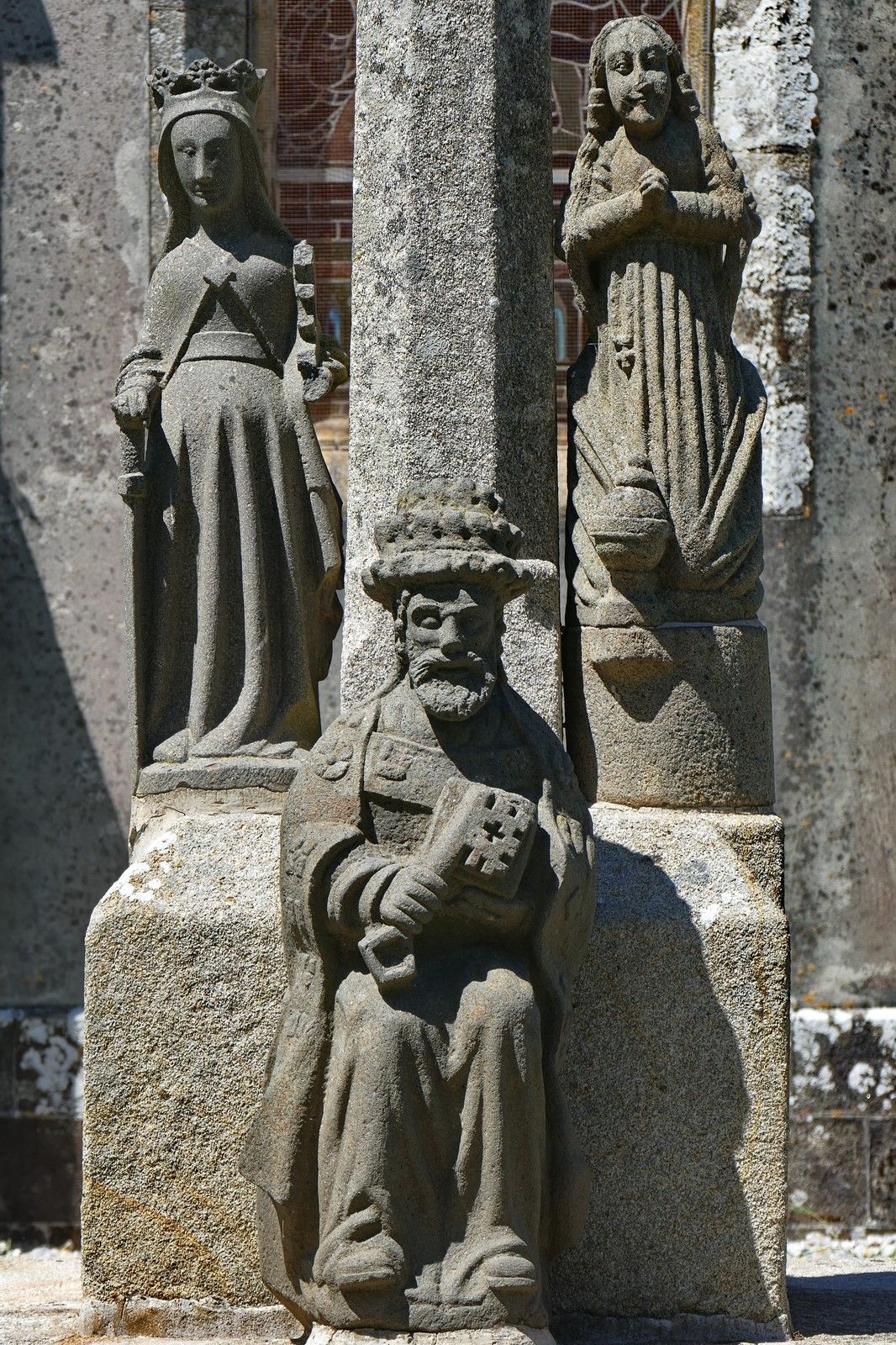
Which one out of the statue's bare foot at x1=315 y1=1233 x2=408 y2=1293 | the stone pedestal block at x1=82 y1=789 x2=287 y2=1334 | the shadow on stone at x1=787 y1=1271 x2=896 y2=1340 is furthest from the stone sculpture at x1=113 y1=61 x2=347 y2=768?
the shadow on stone at x1=787 y1=1271 x2=896 y2=1340

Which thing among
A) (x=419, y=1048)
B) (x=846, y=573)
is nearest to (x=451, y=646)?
(x=419, y=1048)

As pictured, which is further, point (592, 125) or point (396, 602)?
point (592, 125)

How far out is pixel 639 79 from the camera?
17.3 ft

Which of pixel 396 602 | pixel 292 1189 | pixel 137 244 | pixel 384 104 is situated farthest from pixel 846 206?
pixel 292 1189

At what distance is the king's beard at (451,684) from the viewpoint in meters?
4.41

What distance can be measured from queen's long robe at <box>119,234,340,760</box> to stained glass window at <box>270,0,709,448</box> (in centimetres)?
271

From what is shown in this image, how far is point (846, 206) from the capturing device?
7.77 m

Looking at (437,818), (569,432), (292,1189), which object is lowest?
(292,1189)

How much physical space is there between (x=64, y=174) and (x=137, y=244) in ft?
1.14

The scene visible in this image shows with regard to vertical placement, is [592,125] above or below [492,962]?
above

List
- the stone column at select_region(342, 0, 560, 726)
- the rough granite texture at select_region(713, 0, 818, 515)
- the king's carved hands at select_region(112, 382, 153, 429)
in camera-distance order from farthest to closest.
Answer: the rough granite texture at select_region(713, 0, 818, 515) < the king's carved hands at select_region(112, 382, 153, 429) < the stone column at select_region(342, 0, 560, 726)

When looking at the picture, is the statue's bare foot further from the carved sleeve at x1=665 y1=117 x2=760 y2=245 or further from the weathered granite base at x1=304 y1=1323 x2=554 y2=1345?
the carved sleeve at x1=665 y1=117 x2=760 y2=245

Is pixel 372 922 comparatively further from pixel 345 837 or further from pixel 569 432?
pixel 569 432

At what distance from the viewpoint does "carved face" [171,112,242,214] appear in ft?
17.9
